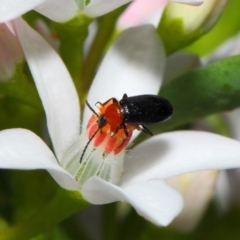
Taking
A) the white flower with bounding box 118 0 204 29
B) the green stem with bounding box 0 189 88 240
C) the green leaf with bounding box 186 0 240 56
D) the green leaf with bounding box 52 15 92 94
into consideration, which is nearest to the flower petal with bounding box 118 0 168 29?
the white flower with bounding box 118 0 204 29

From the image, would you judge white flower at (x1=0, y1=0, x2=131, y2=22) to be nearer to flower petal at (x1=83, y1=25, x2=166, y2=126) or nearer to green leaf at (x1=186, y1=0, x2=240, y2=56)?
flower petal at (x1=83, y1=25, x2=166, y2=126)

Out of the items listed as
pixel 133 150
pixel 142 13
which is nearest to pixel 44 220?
pixel 133 150

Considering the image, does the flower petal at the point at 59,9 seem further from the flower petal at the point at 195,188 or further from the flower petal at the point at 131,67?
the flower petal at the point at 195,188

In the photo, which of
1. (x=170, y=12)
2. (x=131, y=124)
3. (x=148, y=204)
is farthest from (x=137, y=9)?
(x=148, y=204)

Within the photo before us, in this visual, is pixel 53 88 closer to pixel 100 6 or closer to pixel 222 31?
pixel 100 6

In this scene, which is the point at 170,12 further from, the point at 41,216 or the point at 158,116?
the point at 41,216
